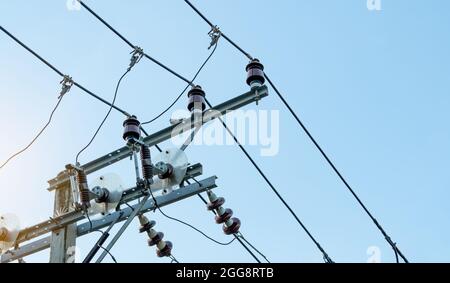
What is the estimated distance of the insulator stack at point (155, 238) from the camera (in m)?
9.96

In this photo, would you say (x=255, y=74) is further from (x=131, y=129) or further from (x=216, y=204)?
(x=216, y=204)

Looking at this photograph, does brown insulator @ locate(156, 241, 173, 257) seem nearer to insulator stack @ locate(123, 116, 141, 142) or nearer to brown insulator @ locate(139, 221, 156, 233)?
brown insulator @ locate(139, 221, 156, 233)

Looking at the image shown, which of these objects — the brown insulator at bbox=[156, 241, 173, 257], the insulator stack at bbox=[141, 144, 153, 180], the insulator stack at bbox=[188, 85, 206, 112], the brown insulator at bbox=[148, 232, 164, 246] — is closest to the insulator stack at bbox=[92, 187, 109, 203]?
the insulator stack at bbox=[141, 144, 153, 180]

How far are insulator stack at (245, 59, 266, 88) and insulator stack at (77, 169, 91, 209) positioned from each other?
213 centimetres

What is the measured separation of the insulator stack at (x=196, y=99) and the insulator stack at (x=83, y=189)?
4.65 feet

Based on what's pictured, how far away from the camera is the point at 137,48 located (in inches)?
405

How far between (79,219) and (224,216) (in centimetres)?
176

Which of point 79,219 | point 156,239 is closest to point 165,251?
point 156,239

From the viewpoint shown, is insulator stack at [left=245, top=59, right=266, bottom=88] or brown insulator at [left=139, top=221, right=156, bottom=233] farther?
brown insulator at [left=139, top=221, right=156, bottom=233]

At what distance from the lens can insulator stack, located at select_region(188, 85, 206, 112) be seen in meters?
9.58

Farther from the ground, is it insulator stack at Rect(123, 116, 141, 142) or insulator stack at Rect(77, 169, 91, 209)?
insulator stack at Rect(123, 116, 141, 142)

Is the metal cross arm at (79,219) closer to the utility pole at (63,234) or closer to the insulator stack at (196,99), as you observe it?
the utility pole at (63,234)
